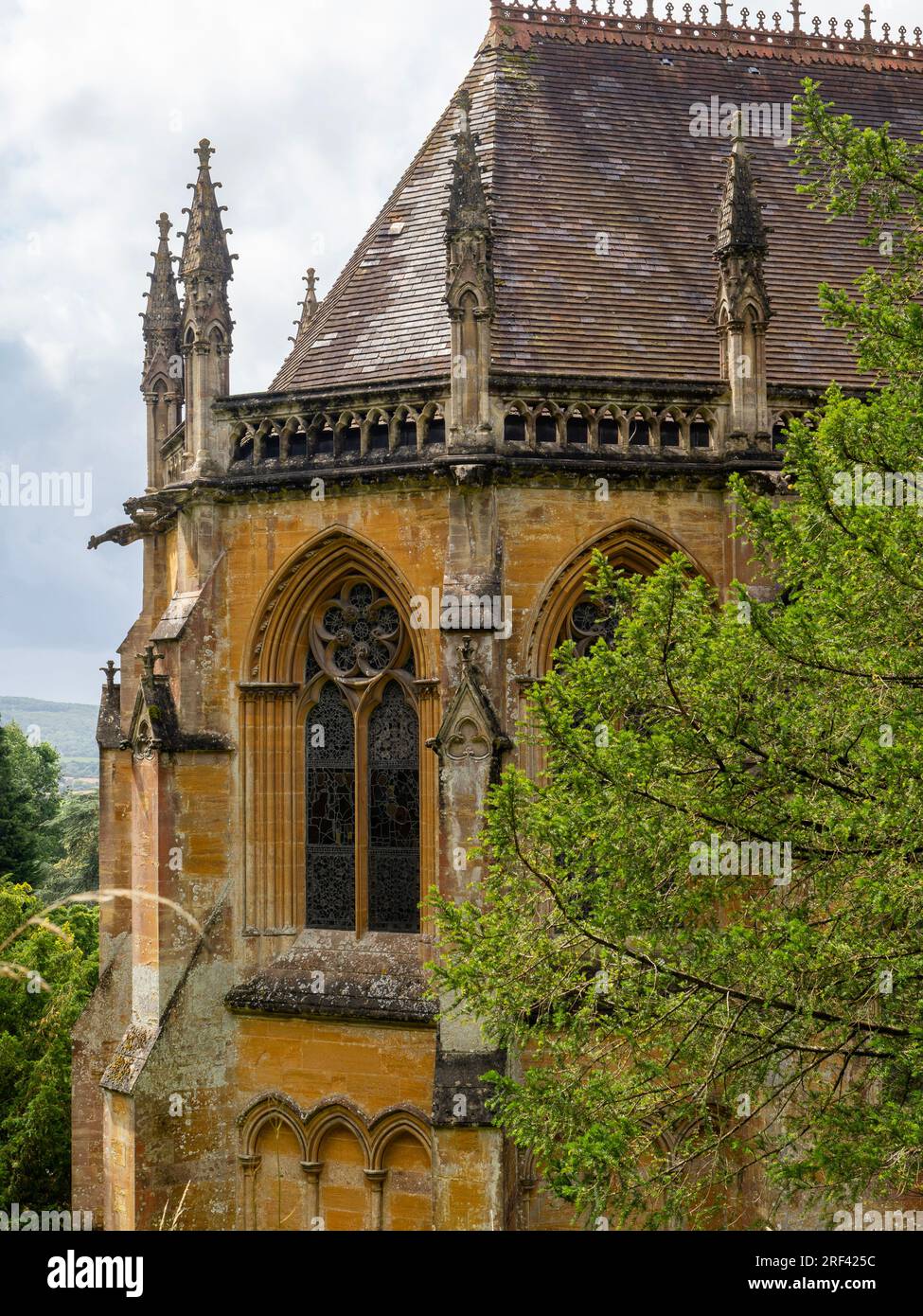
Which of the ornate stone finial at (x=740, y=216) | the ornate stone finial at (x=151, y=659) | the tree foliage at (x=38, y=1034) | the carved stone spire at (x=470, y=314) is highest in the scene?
the ornate stone finial at (x=740, y=216)

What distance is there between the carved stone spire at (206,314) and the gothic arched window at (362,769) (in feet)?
7.44

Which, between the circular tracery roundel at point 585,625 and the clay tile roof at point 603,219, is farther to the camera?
the clay tile roof at point 603,219

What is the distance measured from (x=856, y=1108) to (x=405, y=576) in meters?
8.51

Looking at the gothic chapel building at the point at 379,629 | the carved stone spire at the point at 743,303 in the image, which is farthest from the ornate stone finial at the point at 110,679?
the carved stone spire at the point at 743,303

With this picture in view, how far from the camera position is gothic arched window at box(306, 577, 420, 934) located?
669 inches

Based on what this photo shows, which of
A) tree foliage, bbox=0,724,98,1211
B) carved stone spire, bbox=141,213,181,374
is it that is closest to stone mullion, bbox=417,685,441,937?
carved stone spire, bbox=141,213,181,374

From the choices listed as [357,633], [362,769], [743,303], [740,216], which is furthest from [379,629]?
[740,216]

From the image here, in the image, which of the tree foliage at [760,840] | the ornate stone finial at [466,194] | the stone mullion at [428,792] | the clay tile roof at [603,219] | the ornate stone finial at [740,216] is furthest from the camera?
the clay tile roof at [603,219]

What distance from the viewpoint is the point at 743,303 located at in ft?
53.4

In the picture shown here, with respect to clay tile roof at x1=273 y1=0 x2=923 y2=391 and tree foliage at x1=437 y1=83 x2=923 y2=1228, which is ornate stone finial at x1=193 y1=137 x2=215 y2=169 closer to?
clay tile roof at x1=273 y1=0 x2=923 y2=391

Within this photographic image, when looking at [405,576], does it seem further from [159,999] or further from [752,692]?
[752,692]

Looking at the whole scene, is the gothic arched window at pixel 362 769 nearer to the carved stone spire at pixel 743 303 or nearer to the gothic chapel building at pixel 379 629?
the gothic chapel building at pixel 379 629

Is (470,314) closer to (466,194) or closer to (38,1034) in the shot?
(466,194)

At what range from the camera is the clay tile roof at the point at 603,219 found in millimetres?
17969
